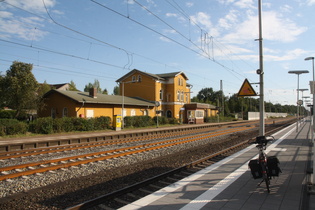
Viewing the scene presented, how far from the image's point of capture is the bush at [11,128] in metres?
18.9

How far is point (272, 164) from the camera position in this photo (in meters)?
5.63

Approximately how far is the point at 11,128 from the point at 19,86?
906 cm

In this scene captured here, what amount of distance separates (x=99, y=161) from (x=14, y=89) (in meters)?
21.9

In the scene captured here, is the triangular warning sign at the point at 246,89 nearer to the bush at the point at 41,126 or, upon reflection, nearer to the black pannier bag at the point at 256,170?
the black pannier bag at the point at 256,170

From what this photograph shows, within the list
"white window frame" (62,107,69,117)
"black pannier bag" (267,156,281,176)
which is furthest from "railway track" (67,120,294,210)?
"white window frame" (62,107,69,117)

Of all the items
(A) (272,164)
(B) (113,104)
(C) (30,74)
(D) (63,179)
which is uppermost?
(C) (30,74)

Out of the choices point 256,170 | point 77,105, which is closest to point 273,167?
point 256,170

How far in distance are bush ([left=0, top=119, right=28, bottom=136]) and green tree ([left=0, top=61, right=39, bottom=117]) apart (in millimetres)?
7567

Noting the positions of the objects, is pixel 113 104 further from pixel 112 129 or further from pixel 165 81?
pixel 165 81

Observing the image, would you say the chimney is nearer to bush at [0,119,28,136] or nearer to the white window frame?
the white window frame

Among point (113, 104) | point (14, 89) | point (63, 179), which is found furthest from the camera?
point (113, 104)

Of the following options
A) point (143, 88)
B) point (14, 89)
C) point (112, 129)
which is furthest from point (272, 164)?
point (143, 88)

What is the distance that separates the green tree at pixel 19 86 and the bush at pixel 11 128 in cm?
757

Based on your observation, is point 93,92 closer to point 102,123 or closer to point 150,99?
point 102,123
